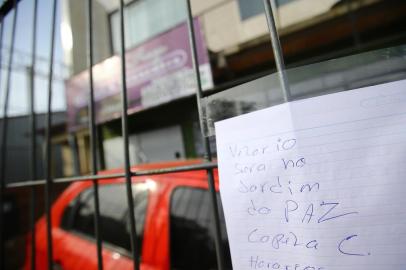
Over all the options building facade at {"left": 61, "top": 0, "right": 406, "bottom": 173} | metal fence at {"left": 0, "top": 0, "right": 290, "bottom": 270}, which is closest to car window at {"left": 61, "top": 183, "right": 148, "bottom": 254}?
metal fence at {"left": 0, "top": 0, "right": 290, "bottom": 270}

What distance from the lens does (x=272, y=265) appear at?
552 millimetres

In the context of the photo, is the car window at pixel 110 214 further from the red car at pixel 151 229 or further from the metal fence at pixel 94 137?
the metal fence at pixel 94 137

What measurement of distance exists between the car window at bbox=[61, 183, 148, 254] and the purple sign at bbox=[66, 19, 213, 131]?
114 inches

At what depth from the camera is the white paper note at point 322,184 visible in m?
0.46

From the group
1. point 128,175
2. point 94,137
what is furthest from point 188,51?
point 128,175

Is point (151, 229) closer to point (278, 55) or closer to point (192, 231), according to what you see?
point (192, 231)

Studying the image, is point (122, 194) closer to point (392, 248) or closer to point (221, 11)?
point (392, 248)

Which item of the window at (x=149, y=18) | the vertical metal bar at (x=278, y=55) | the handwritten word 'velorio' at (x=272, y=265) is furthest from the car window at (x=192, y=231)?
the window at (x=149, y=18)

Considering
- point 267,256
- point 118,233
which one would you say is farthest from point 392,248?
point 118,233

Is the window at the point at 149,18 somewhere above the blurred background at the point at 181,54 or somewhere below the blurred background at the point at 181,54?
above

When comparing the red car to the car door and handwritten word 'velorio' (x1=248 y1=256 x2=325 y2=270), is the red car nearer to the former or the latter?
the car door

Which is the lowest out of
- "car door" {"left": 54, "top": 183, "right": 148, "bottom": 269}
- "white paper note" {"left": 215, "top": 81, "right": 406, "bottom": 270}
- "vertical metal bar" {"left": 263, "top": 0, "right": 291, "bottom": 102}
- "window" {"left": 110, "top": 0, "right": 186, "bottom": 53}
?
"car door" {"left": 54, "top": 183, "right": 148, "bottom": 269}

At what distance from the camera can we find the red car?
1360mm

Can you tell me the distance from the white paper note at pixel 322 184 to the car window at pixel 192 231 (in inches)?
28.4
